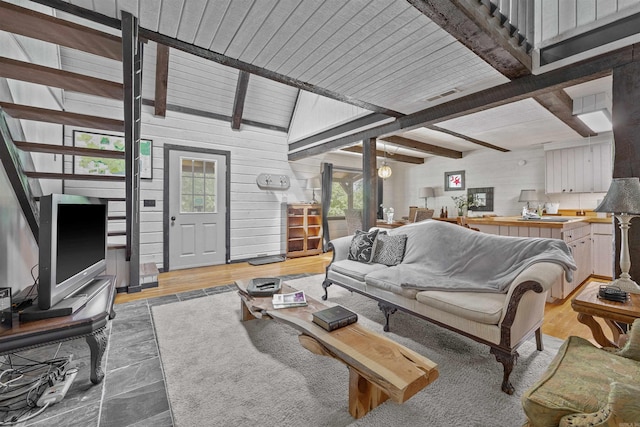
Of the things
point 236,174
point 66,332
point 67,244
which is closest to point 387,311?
point 66,332

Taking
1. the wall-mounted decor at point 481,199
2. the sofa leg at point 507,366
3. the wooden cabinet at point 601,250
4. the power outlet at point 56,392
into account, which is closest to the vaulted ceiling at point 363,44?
the wooden cabinet at point 601,250

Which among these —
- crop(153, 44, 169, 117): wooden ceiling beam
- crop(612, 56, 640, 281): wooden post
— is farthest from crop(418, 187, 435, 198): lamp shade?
crop(153, 44, 169, 117): wooden ceiling beam

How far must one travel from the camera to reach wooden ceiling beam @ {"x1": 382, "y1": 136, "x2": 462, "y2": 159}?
537 centimetres

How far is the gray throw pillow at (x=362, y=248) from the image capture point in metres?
3.29

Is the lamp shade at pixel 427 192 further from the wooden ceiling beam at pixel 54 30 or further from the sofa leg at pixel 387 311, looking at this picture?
the wooden ceiling beam at pixel 54 30

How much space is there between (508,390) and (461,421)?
443 millimetres

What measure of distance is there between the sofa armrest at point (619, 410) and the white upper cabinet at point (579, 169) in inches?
224

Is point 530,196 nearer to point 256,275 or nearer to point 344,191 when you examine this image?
point 344,191

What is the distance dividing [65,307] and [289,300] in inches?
55.5

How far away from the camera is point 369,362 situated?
54.2 inches

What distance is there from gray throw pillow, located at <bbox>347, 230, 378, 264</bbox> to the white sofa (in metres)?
0.15

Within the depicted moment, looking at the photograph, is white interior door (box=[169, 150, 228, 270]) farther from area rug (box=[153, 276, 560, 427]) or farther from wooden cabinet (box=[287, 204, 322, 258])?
area rug (box=[153, 276, 560, 427])

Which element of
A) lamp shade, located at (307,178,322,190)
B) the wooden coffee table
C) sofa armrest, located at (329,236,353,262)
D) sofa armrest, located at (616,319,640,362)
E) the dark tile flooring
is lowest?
the dark tile flooring

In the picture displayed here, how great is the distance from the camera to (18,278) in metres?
2.29
